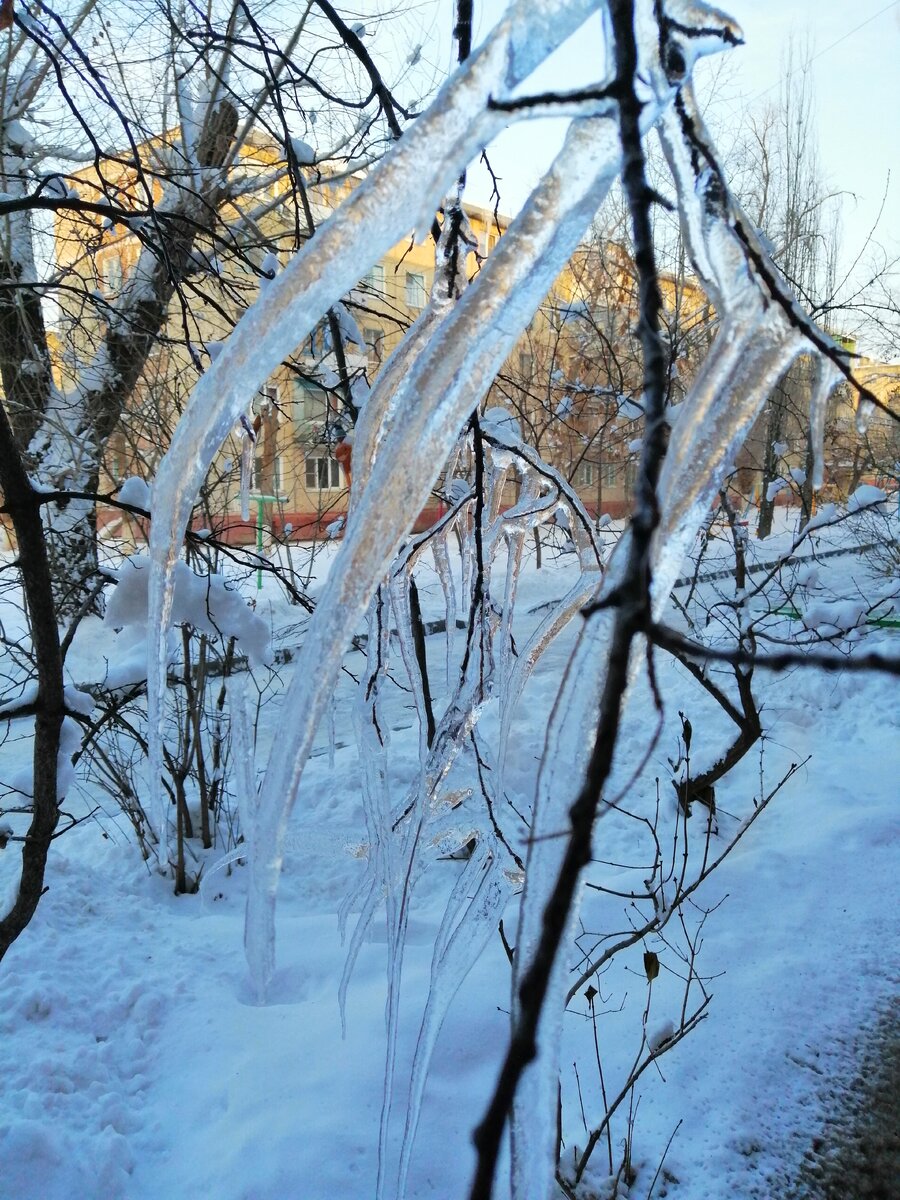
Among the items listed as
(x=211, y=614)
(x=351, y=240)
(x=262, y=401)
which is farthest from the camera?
(x=262, y=401)

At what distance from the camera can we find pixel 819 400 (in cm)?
88

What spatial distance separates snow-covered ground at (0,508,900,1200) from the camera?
88.6 inches

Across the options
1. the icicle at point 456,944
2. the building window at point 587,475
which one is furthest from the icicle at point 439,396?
the building window at point 587,475

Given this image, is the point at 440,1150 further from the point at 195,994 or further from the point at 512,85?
the point at 512,85

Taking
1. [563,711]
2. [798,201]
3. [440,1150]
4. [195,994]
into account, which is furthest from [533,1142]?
[798,201]

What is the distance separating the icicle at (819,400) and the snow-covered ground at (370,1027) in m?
0.88

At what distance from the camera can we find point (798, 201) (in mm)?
14383

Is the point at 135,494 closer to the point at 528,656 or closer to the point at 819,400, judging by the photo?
the point at 528,656

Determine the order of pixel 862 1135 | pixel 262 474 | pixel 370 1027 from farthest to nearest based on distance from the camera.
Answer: pixel 262 474 → pixel 370 1027 → pixel 862 1135

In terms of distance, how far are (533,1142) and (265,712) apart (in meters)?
6.09

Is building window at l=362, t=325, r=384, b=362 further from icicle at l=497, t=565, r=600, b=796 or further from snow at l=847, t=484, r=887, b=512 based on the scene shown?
snow at l=847, t=484, r=887, b=512

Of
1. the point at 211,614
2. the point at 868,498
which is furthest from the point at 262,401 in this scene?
the point at 868,498

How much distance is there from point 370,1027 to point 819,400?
2.48 metres

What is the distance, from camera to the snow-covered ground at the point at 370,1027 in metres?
2.25
